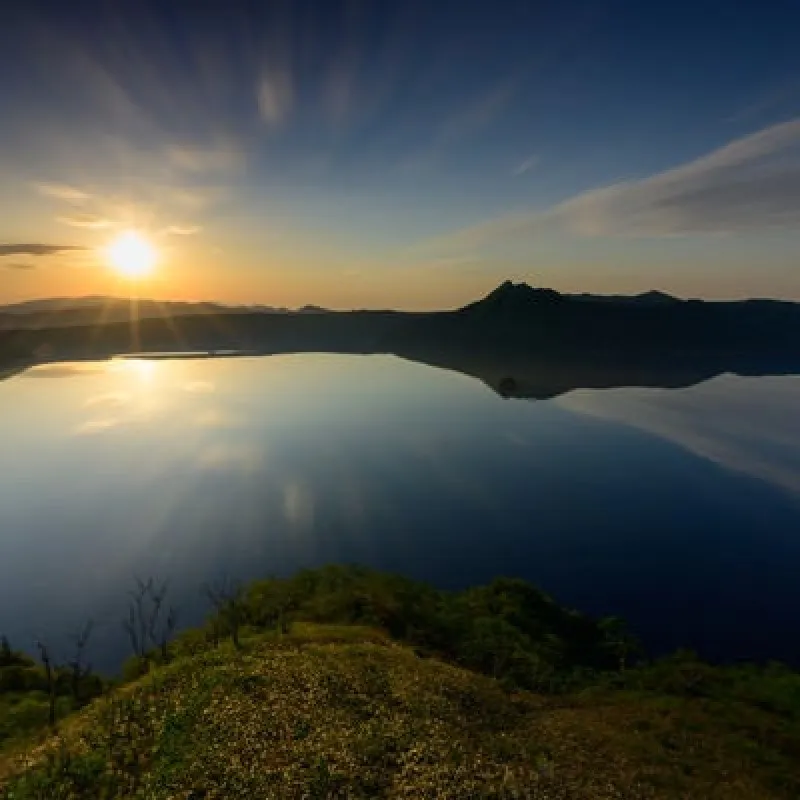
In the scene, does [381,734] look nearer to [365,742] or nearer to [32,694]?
[365,742]

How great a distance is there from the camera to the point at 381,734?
125 ft

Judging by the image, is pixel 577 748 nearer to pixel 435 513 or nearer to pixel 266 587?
pixel 266 587

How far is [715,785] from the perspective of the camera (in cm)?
3909

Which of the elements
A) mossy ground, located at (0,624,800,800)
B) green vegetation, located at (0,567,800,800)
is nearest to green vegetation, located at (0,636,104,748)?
green vegetation, located at (0,567,800,800)

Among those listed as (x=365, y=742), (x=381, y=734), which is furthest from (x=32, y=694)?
(x=365, y=742)

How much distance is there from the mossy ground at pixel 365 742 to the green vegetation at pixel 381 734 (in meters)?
0.11

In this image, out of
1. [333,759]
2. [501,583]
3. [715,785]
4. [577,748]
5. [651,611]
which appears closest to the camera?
[333,759]

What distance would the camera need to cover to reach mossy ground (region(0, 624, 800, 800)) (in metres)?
33.2

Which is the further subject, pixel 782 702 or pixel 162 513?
pixel 162 513

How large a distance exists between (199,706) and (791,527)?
7509 inches

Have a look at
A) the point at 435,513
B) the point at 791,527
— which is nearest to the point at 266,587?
the point at 435,513

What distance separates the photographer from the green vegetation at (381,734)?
33.4m

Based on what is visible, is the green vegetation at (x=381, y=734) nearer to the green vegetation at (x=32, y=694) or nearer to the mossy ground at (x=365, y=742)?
the mossy ground at (x=365, y=742)

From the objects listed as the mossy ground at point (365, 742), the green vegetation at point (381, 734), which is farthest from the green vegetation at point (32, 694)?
the mossy ground at point (365, 742)
